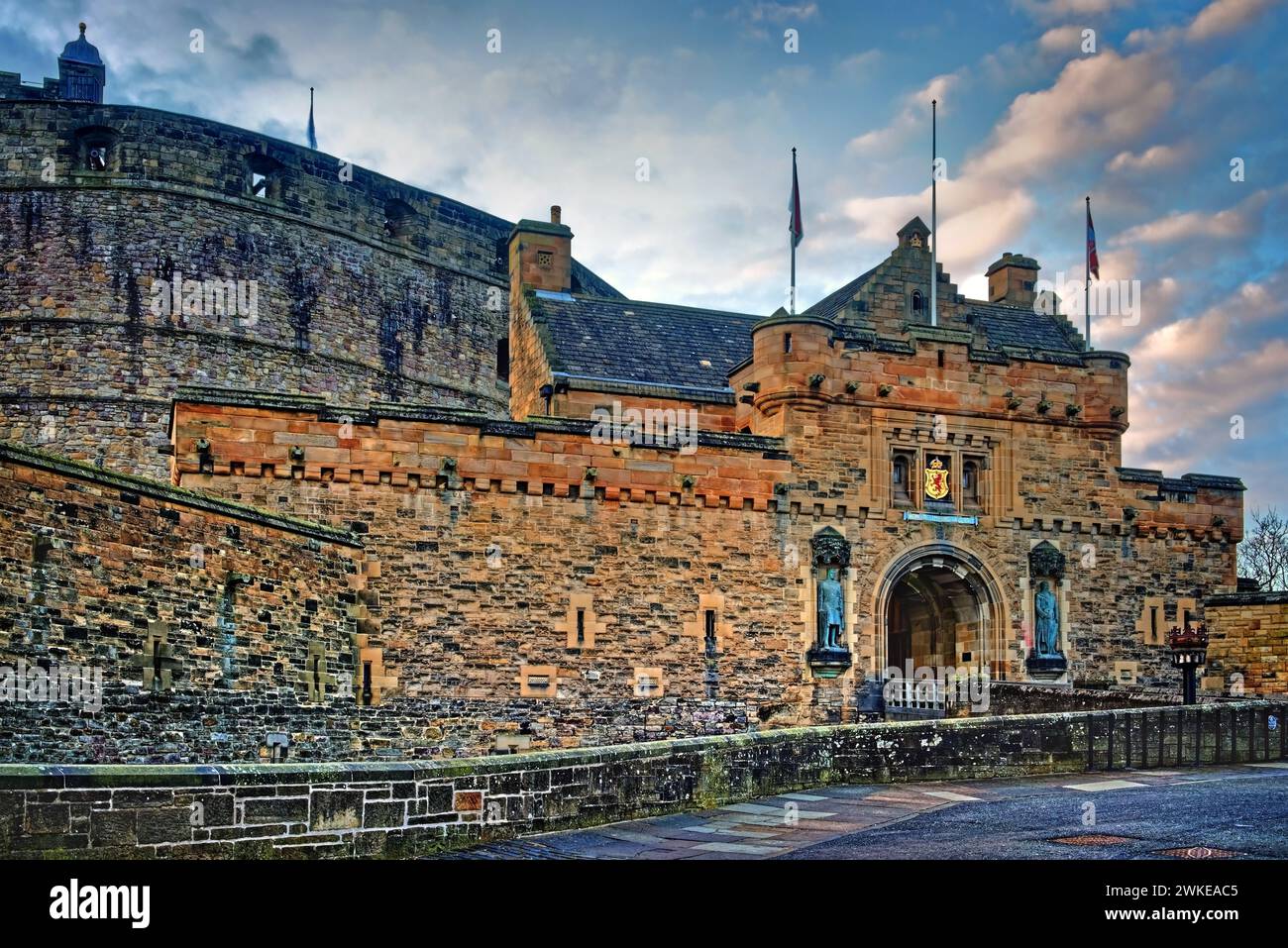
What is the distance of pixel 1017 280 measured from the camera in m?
35.0

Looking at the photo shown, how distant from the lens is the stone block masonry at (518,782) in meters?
9.78

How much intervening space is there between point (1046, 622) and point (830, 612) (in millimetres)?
4118

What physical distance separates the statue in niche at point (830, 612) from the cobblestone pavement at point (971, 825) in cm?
845

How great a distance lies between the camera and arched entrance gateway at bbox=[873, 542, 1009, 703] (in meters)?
25.9

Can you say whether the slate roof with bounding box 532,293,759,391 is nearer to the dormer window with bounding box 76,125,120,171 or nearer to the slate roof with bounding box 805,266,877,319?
the slate roof with bounding box 805,266,877,319

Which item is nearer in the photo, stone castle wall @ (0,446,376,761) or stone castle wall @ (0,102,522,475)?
stone castle wall @ (0,446,376,761)

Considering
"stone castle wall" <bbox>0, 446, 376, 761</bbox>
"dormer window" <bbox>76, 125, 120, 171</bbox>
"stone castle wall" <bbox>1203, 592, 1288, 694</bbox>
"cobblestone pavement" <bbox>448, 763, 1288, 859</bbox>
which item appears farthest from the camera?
"dormer window" <bbox>76, 125, 120, 171</bbox>

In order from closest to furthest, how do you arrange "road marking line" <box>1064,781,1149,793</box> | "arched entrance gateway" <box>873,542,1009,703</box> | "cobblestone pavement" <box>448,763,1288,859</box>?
"cobblestone pavement" <box>448,763,1288,859</box>, "road marking line" <box>1064,781,1149,793</box>, "arched entrance gateway" <box>873,542,1009,703</box>

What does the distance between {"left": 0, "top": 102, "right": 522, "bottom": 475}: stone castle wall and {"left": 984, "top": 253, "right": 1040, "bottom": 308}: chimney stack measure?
14366mm

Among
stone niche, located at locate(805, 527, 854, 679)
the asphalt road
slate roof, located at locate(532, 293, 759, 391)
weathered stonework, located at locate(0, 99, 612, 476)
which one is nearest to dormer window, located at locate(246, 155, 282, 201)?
weathered stonework, located at locate(0, 99, 612, 476)

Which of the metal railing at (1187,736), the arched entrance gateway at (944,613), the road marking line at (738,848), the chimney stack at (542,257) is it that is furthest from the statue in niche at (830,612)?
the road marking line at (738,848)

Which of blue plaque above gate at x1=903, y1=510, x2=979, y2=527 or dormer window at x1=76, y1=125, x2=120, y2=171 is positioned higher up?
dormer window at x1=76, y1=125, x2=120, y2=171

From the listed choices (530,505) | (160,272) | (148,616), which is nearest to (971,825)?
(148,616)

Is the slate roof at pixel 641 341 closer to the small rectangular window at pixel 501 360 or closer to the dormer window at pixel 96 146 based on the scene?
the small rectangular window at pixel 501 360
